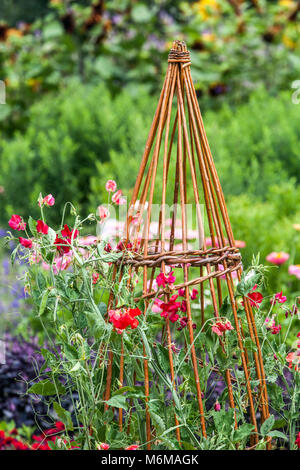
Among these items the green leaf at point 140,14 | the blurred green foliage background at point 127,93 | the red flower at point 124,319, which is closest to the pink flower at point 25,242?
the red flower at point 124,319

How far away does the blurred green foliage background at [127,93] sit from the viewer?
441 centimetres

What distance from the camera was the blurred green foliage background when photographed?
441 cm

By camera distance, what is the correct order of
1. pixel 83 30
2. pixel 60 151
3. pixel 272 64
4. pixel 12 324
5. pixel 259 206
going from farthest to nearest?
pixel 272 64 < pixel 83 30 < pixel 60 151 < pixel 259 206 < pixel 12 324

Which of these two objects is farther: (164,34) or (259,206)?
(164,34)

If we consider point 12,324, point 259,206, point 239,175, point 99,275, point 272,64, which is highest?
point 272,64

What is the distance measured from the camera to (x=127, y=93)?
5398 mm

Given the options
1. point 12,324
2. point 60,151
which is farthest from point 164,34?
point 12,324

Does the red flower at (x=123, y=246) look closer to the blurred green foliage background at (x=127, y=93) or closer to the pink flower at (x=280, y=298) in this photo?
the pink flower at (x=280, y=298)

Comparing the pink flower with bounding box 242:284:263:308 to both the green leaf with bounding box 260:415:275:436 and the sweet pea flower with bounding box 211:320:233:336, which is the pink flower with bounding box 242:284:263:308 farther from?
the green leaf with bounding box 260:415:275:436

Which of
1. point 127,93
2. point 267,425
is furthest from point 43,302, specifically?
point 127,93

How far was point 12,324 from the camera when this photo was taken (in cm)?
284

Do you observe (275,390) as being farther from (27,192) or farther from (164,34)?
(164,34)

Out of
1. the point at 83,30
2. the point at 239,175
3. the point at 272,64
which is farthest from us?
the point at 272,64

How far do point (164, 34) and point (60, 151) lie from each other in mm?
2402
